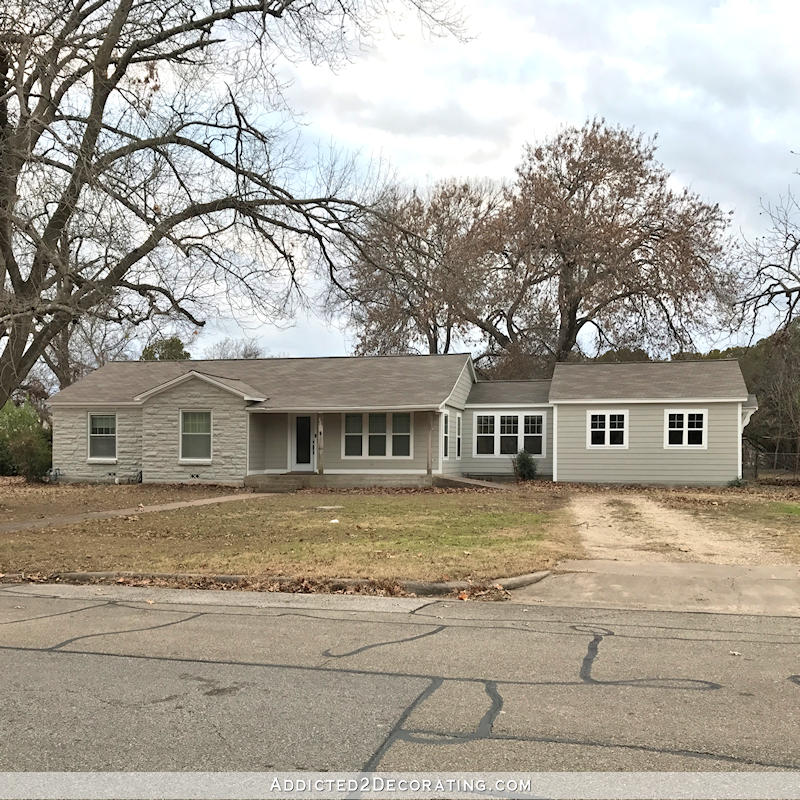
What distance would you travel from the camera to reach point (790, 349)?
3453 cm

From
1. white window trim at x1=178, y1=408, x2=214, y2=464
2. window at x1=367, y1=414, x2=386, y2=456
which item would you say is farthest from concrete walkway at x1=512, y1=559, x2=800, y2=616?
white window trim at x1=178, y1=408, x2=214, y2=464

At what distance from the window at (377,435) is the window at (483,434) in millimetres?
3963

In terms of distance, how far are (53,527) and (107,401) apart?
14.4 metres

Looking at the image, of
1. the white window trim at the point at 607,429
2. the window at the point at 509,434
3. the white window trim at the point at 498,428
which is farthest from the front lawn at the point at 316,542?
the window at the point at 509,434

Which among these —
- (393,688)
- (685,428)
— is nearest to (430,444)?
(685,428)

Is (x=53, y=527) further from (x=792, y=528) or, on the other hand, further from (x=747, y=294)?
(x=747, y=294)

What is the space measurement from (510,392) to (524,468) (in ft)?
12.3

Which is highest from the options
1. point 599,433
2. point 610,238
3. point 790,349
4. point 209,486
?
point 610,238

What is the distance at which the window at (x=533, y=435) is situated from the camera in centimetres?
3041

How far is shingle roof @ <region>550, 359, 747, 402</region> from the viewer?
27.5m

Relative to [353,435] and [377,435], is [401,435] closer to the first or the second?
[377,435]

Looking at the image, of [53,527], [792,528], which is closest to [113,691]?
[53,527]

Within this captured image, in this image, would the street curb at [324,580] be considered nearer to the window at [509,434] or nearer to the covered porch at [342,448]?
the covered porch at [342,448]

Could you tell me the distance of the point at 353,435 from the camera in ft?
94.1
